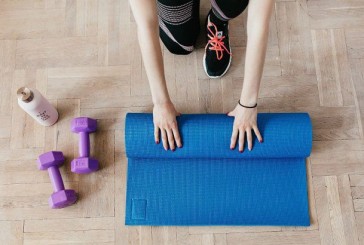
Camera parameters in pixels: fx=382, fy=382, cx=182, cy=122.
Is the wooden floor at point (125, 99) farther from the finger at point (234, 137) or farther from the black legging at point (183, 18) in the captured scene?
the finger at point (234, 137)

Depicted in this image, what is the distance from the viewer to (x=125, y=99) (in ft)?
4.63

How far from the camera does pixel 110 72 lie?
4.75 feet

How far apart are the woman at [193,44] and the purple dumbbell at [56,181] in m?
0.36

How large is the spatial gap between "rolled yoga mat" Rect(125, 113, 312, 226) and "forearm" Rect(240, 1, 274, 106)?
14cm

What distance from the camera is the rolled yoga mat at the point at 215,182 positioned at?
1.21m

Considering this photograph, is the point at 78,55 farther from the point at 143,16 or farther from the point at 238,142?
the point at 238,142

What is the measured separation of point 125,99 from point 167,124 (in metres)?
0.32

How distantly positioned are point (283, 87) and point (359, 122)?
30 cm

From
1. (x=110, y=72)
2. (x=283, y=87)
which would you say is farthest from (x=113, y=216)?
(x=283, y=87)

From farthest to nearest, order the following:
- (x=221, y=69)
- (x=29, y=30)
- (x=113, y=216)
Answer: (x=29, y=30), (x=221, y=69), (x=113, y=216)

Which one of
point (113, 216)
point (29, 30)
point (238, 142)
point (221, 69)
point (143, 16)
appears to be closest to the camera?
point (143, 16)

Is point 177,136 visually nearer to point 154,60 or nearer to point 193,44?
point 154,60

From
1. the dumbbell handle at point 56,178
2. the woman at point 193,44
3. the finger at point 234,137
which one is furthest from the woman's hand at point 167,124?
the dumbbell handle at point 56,178

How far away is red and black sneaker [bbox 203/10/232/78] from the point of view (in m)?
1.38
